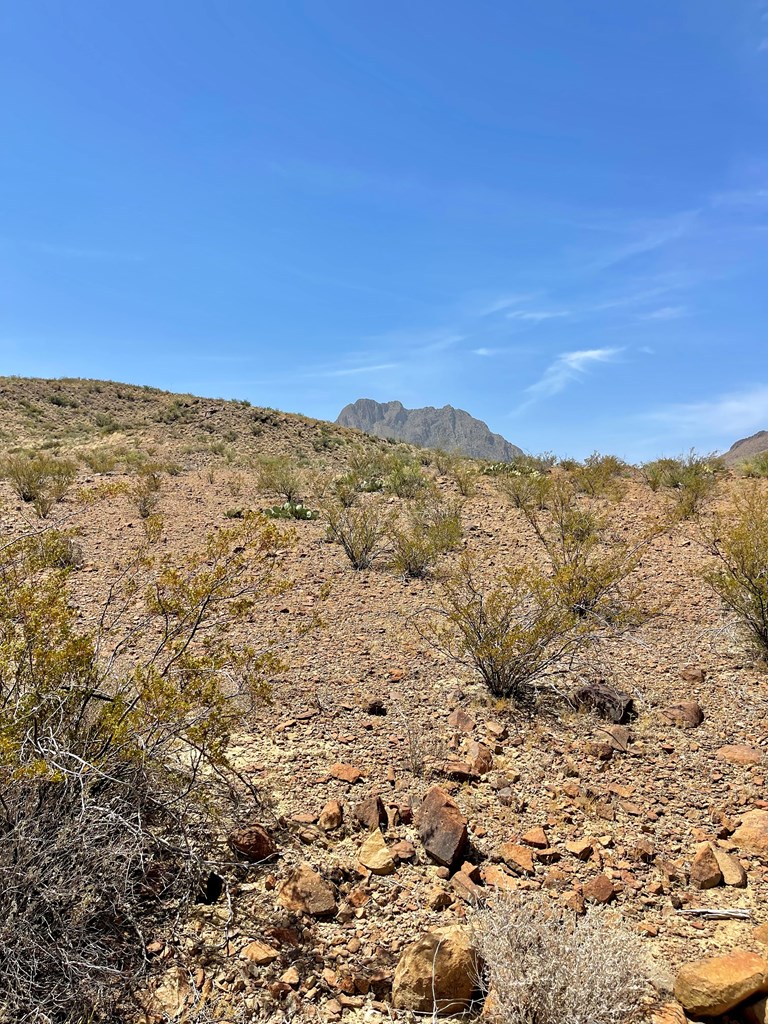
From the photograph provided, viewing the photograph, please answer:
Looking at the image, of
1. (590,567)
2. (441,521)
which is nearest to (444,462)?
(441,521)

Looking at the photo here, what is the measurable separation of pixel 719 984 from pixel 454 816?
1.26 m

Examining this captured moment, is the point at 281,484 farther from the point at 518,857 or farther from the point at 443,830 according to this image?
the point at 518,857

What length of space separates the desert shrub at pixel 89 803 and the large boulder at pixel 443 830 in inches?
38.6

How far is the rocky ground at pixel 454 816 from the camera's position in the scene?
2410 mm

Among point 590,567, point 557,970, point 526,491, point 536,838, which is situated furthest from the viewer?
point 526,491

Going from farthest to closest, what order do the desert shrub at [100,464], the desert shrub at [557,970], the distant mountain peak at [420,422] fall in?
the distant mountain peak at [420,422], the desert shrub at [100,464], the desert shrub at [557,970]

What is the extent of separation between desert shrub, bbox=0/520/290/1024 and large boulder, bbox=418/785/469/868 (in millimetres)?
980

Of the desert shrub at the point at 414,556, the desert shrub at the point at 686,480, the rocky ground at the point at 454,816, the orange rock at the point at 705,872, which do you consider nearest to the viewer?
the rocky ground at the point at 454,816

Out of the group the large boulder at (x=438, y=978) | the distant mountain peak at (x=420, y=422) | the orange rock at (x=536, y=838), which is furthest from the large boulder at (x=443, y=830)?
the distant mountain peak at (x=420, y=422)

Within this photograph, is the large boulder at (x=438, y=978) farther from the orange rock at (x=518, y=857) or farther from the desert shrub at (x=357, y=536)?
the desert shrub at (x=357, y=536)

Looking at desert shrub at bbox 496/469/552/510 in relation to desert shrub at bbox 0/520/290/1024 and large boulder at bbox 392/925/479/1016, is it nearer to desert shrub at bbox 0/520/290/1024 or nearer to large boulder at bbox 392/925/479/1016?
desert shrub at bbox 0/520/290/1024

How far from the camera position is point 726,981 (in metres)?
2.15

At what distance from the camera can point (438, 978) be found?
2.23 meters

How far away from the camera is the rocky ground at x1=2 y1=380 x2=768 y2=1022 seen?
2.41m
